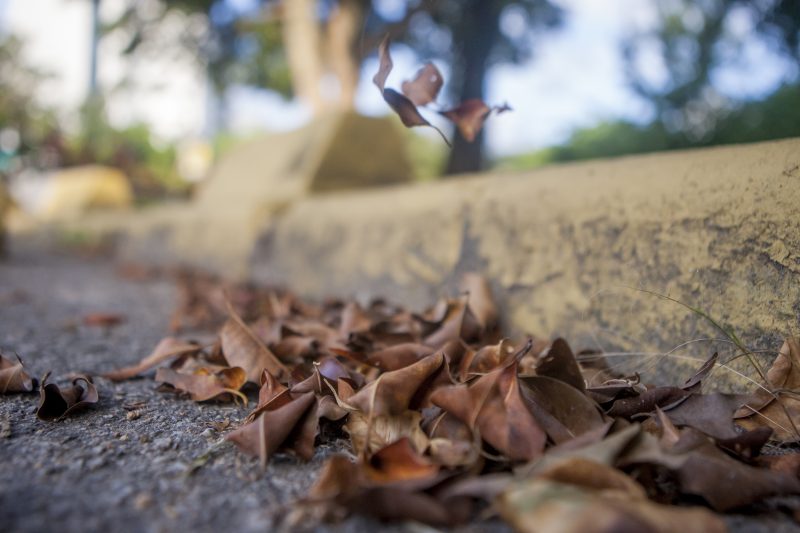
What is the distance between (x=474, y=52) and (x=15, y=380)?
2.67 metres

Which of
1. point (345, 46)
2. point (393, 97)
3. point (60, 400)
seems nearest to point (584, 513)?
point (393, 97)

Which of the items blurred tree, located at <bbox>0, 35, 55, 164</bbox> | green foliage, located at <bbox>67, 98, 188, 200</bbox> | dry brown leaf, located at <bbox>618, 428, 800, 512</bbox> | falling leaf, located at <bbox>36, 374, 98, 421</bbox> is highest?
blurred tree, located at <bbox>0, 35, 55, 164</bbox>

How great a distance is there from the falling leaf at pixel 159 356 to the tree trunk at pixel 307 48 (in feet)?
9.03

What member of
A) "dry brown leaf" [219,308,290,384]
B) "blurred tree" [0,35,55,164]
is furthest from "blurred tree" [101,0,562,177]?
"blurred tree" [0,35,55,164]

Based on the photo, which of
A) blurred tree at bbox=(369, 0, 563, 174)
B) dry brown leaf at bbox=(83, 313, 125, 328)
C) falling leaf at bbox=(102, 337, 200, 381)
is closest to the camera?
falling leaf at bbox=(102, 337, 200, 381)

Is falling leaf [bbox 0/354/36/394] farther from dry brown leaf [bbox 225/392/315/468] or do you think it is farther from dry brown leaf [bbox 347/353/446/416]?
dry brown leaf [bbox 347/353/446/416]

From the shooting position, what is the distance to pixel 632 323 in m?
1.16

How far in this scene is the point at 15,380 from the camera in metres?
0.97

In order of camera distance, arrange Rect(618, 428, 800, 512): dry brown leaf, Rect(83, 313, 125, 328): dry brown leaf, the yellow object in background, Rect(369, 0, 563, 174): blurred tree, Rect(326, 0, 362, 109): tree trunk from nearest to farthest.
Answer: Rect(618, 428, 800, 512): dry brown leaf → Rect(83, 313, 125, 328): dry brown leaf → Rect(369, 0, 563, 174): blurred tree → Rect(326, 0, 362, 109): tree trunk → the yellow object in background

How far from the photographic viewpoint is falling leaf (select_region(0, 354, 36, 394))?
0.96m

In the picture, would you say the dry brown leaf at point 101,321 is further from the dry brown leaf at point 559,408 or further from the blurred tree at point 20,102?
the blurred tree at point 20,102

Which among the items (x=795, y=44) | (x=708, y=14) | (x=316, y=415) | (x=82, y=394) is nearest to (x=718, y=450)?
(x=316, y=415)

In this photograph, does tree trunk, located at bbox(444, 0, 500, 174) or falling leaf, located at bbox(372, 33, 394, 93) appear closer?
falling leaf, located at bbox(372, 33, 394, 93)

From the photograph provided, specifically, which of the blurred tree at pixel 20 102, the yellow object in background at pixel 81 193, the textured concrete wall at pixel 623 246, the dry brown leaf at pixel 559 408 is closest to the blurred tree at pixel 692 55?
the textured concrete wall at pixel 623 246
